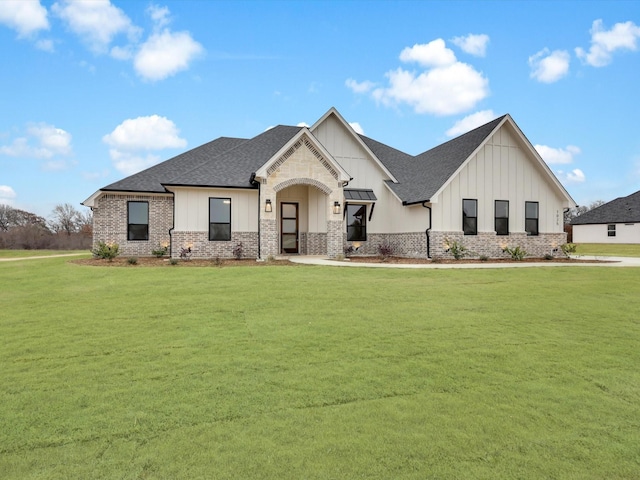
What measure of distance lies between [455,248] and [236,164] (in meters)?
11.8

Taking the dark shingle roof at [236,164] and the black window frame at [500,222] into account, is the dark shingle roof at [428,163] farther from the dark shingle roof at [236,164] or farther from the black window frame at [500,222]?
the dark shingle roof at [236,164]

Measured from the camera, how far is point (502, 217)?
20984 mm

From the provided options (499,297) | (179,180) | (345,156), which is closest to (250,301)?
(499,297)

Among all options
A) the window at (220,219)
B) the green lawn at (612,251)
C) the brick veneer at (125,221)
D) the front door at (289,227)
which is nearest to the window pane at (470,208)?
the front door at (289,227)

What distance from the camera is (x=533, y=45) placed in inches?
776

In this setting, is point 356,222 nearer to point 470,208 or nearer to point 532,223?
point 470,208

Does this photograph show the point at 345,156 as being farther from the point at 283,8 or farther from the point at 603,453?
the point at 603,453

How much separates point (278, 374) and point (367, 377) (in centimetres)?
96

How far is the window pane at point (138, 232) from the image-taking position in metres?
20.3

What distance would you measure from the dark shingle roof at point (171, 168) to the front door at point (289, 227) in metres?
5.36

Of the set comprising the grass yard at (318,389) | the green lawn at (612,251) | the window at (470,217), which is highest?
the window at (470,217)

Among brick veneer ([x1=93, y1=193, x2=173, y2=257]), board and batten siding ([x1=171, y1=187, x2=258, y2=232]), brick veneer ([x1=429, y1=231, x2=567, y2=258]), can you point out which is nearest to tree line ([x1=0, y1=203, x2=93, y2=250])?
brick veneer ([x1=93, y1=193, x2=173, y2=257])

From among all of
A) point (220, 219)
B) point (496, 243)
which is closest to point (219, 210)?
point (220, 219)

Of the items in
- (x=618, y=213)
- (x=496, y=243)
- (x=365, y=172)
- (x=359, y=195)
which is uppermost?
(x=365, y=172)
